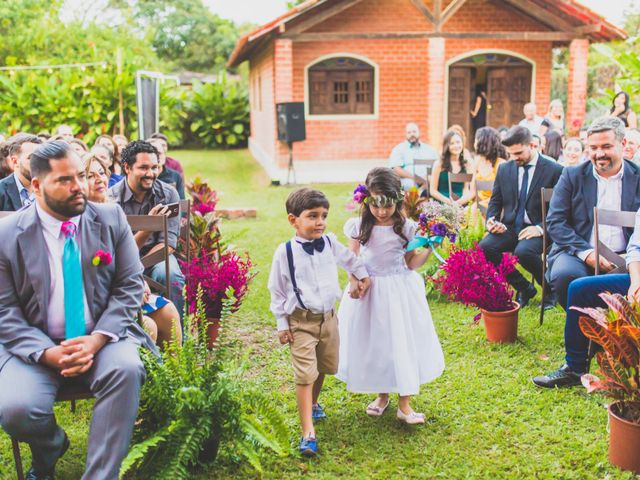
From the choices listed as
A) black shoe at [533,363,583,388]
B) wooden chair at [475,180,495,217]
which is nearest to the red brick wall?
wooden chair at [475,180,495,217]

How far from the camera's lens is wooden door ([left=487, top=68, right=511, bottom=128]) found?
58.4 feet

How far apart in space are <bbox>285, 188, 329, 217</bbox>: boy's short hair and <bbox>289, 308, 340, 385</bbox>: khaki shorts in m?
0.58

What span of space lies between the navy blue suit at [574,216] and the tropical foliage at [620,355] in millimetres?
1615

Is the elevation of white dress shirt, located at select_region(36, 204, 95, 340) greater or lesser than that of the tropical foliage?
greater

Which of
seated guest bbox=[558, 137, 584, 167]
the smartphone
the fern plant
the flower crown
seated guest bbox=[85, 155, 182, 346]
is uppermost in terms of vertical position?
seated guest bbox=[558, 137, 584, 167]

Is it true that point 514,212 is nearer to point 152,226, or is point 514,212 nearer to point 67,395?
point 152,226

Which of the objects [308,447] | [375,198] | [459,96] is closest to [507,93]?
[459,96]

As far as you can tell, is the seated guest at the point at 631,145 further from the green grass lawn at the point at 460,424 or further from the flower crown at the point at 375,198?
the flower crown at the point at 375,198

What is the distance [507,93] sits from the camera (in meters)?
17.9

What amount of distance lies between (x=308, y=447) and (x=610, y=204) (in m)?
3.12

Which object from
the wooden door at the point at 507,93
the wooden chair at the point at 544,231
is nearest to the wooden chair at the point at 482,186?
the wooden chair at the point at 544,231

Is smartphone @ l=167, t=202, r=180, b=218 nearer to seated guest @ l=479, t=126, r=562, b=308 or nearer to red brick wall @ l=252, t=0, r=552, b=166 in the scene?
seated guest @ l=479, t=126, r=562, b=308

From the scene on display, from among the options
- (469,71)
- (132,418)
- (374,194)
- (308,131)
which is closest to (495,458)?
(374,194)

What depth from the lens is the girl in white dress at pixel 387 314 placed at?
4.07 meters
